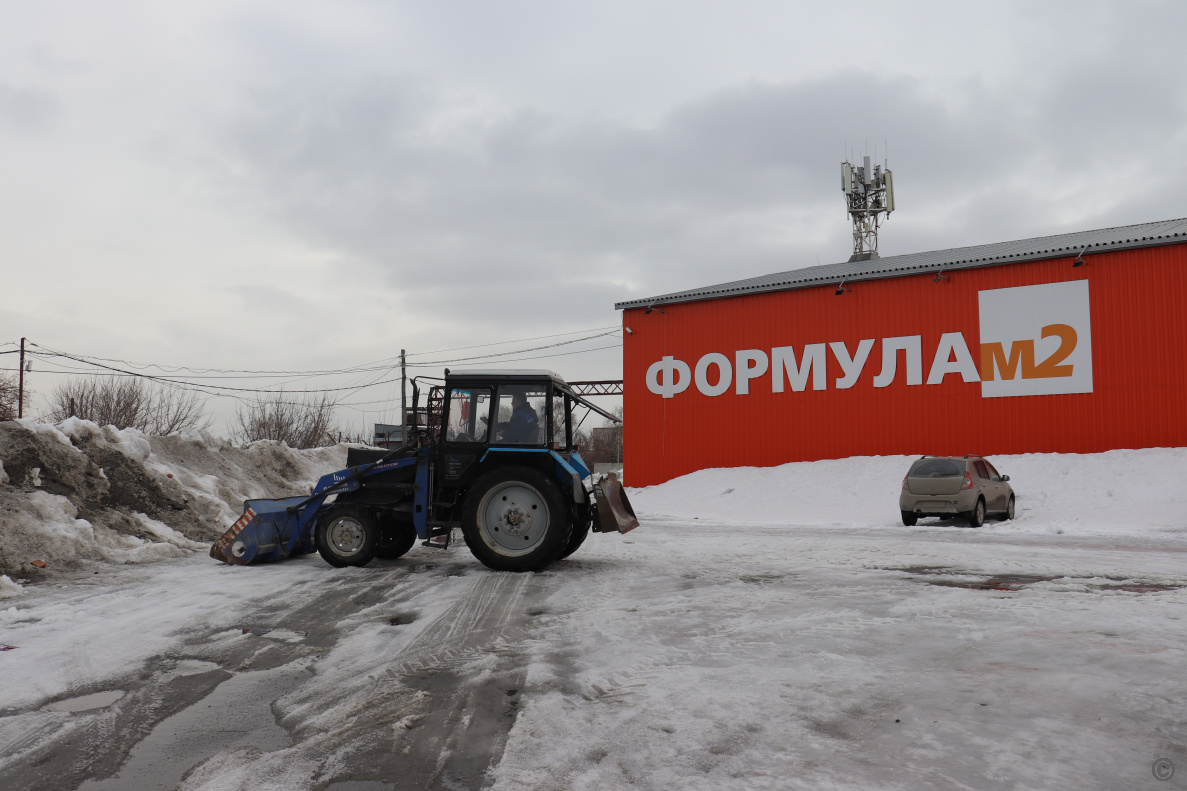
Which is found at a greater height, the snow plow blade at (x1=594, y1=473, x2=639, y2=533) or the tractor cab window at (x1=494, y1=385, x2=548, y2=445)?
the tractor cab window at (x1=494, y1=385, x2=548, y2=445)

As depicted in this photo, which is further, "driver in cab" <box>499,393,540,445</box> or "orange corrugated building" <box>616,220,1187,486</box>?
"orange corrugated building" <box>616,220,1187,486</box>

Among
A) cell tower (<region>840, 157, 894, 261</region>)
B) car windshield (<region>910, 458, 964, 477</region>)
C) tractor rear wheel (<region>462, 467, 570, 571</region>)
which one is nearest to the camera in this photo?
tractor rear wheel (<region>462, 467, 570, 571</region>)

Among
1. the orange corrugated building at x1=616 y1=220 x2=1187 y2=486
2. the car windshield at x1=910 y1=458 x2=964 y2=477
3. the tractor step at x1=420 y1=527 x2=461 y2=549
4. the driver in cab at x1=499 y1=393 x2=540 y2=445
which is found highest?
the orange corrugated building at x1=616 y1=220 x2=1187 y2=486

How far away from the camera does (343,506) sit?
9617 mm

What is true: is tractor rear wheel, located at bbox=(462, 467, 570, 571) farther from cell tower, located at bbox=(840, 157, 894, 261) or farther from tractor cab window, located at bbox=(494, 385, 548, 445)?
cell tower, located at bbox=(840, 157, 894, 261)

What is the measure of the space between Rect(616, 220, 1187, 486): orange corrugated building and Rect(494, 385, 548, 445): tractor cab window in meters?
15.4

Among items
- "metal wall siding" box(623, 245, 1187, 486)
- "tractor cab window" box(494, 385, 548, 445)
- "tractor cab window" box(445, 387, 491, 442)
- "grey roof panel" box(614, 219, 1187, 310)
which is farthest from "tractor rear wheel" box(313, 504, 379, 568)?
"grey roof panel" box(614, 219, 1187, 310)

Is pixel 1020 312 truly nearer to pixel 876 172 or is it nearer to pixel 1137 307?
pixel 1137 307

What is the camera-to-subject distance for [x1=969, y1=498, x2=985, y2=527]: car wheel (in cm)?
1530

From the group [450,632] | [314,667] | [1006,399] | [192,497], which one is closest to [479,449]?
[450,632]

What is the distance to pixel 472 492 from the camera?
29.7ft

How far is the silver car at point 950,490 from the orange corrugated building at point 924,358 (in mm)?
5408
